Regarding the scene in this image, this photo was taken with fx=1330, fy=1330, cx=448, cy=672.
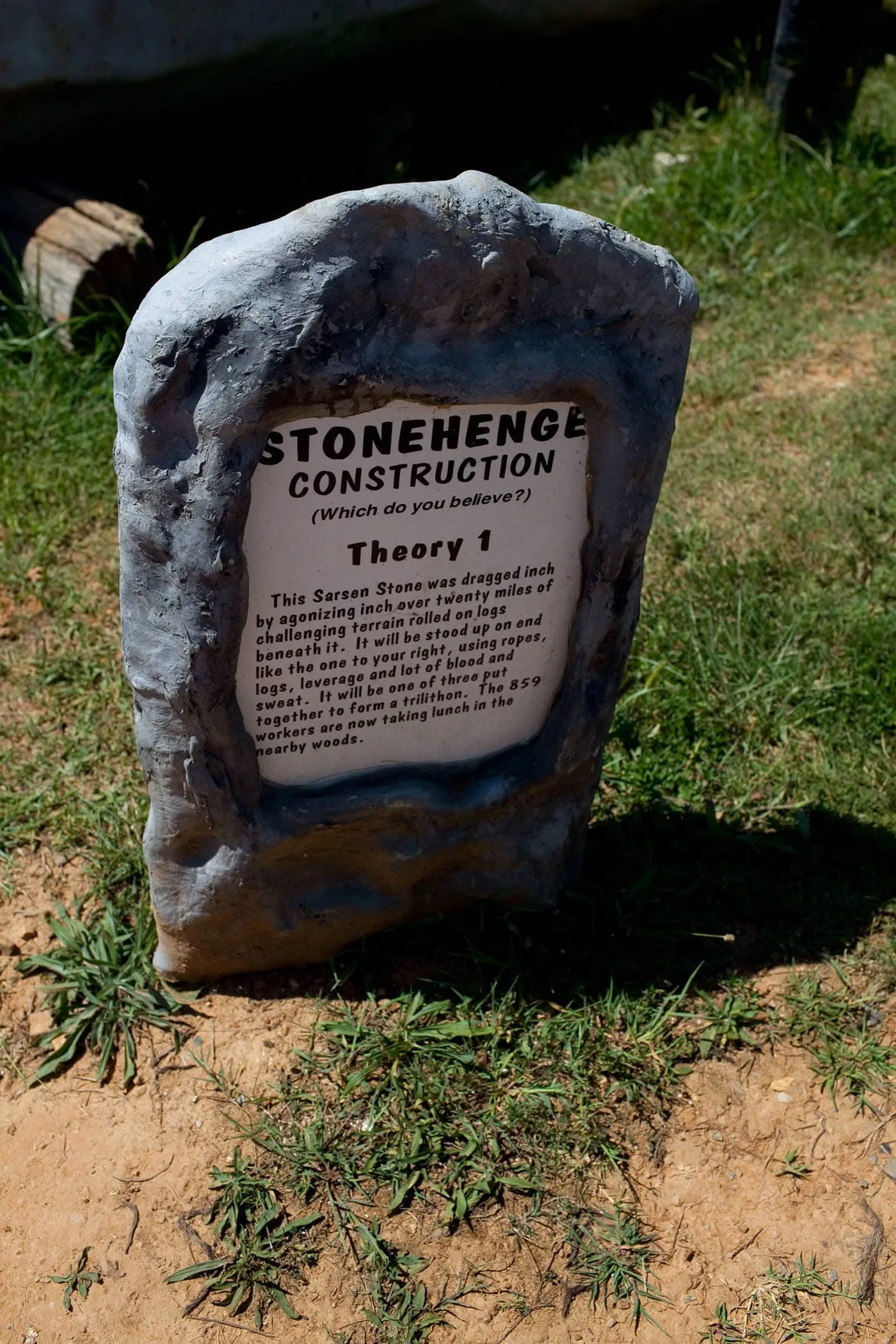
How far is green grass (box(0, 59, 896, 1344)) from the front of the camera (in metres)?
2.28

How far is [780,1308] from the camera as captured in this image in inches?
86.5

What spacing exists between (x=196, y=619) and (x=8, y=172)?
2773 mm

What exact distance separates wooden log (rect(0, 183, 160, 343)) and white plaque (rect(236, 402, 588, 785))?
7.00 ft

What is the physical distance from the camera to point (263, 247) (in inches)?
71.1

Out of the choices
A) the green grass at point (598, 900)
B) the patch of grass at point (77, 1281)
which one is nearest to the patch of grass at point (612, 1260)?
the green grass at point (598, 900)

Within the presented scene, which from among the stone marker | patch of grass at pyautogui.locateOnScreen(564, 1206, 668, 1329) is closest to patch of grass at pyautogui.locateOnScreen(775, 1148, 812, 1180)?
patch of grass at pyautogui.locateOnScreen(564, 1206, 668, 1329)

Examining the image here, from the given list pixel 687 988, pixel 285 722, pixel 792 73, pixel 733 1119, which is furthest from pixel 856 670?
pixel 792 73

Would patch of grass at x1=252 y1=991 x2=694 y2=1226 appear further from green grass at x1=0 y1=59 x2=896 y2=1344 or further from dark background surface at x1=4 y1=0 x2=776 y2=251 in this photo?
dark background surface at x1=4 y1=0 x2=776 y2=251

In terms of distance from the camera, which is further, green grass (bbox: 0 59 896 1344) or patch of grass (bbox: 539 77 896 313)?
patch of grass (bbox: 539 77 896 313)

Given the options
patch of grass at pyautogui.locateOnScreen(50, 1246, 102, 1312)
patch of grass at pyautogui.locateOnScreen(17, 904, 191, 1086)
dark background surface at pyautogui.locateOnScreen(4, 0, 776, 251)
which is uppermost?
dark background surface at pyautogui.locateOnScreen(4, 0, 776, 251)

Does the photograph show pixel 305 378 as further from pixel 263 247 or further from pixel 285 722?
pixel 285 722

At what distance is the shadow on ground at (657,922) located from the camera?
103 inches

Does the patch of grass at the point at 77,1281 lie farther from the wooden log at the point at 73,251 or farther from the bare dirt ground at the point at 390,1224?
the wooden log at the point at 73,251

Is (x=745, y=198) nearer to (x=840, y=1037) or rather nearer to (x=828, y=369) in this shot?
(x=828, y=369)
